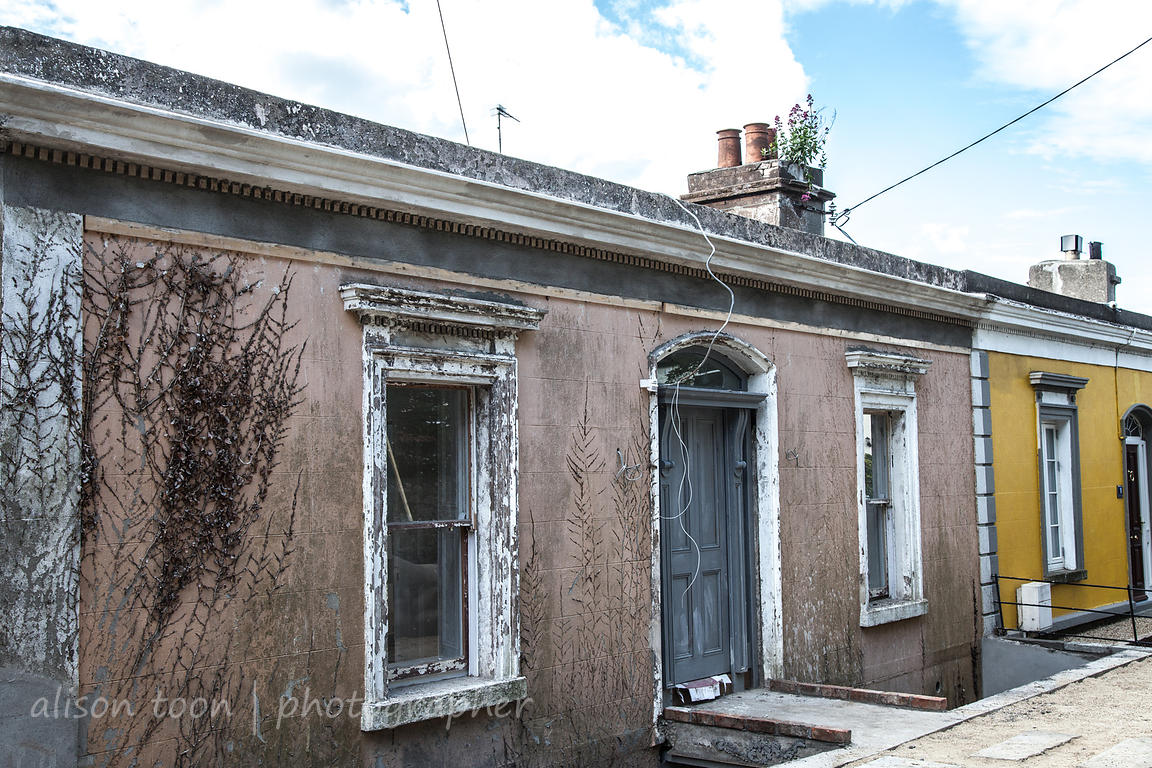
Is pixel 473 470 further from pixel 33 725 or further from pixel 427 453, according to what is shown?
pixel 33 725

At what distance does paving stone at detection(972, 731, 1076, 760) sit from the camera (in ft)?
19.9

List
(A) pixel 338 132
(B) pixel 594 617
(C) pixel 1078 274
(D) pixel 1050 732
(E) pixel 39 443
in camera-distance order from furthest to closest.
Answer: (C) pixel 1078 274, (B) pixel 594 617, (D) pixel 1050 732, (A) pixel 338 132, (E) pixel 39 443

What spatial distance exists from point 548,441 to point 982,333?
6.62 meters

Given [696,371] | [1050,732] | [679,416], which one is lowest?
[1050,732]

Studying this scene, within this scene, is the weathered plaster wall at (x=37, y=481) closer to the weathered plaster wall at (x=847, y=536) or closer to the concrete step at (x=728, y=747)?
the concrete step at (x=728, y=747)

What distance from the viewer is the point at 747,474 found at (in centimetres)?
843

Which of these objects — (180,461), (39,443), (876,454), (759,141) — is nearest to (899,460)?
(876,454)

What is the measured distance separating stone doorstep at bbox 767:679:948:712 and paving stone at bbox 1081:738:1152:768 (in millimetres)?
1332

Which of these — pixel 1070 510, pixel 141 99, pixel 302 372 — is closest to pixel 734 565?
pixel 302 372

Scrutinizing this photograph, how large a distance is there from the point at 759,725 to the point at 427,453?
280cm

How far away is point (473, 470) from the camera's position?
6.26 m

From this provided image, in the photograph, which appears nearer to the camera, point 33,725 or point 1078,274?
point 33,725

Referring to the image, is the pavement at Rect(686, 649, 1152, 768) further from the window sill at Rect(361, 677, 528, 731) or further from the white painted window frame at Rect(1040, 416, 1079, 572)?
the white painted window frame at Rect(1040, 416, 1079, 572)

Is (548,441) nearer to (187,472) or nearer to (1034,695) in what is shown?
(187,472)
